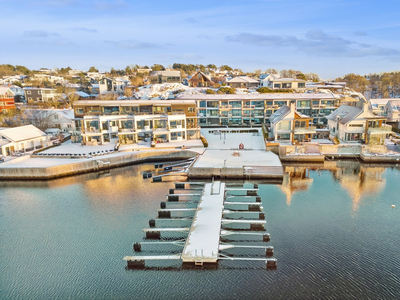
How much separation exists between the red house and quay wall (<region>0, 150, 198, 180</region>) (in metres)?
39.3

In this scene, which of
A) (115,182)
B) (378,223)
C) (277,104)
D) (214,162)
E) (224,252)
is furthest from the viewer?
(277,104)

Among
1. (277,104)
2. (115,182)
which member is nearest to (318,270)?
(115,182)

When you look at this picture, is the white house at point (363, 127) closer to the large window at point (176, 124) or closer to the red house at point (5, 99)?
the large window at point (176, 124)

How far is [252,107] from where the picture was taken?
60.5 meters

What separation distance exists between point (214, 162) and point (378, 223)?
18685mm

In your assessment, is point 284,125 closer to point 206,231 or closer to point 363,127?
point 363,127

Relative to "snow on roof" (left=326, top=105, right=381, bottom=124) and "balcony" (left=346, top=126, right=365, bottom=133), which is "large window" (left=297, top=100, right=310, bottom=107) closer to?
"snow on roof" (left=326, top=105, right=381, bottom=124)

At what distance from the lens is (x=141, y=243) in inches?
759

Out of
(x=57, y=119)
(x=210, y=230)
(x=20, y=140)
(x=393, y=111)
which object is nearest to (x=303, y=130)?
(x=393, y=111)

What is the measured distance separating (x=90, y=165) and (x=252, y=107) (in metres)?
37.4

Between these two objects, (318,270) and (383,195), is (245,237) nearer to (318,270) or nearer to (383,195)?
(318,270)

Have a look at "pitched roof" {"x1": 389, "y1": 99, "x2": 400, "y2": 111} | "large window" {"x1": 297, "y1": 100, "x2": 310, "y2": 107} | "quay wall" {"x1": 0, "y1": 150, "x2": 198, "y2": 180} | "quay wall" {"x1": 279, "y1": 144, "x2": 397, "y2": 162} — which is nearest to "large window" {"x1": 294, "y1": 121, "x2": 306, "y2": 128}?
"quay wall" {"x1": 279, "y1": 144, "x2": 397, "y2": 162}

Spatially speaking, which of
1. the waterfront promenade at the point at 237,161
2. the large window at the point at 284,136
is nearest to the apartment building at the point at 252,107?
the waterfront promenade at the point at 237,161

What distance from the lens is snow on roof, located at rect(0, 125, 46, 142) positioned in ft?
130
